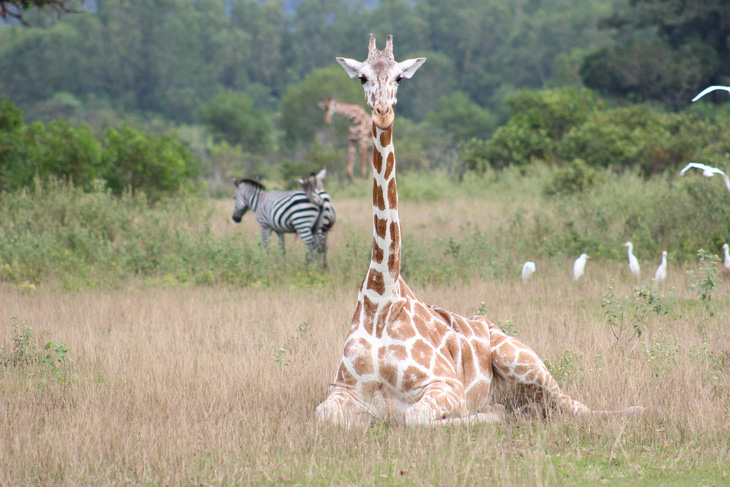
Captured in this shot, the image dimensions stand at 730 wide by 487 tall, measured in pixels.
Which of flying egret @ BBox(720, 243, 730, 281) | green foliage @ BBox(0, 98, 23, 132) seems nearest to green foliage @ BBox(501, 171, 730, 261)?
flying egret @ BBox(720, 243, 730, 281)

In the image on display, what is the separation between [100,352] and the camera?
624cm

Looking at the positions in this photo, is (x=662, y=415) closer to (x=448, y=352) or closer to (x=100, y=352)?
(x=448, y=352)

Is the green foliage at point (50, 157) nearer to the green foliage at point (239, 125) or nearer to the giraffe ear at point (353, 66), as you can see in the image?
the giraffe ear at point (353, 66)

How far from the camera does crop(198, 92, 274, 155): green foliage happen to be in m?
43.8

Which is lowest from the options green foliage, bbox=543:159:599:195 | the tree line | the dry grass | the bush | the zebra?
the dry grass

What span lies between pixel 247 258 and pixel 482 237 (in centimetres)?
335

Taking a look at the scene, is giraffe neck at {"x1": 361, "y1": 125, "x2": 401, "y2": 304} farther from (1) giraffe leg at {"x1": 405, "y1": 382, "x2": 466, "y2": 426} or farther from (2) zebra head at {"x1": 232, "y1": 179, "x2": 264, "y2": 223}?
(2) zebra head at {"x1": 232, "y1": 179, "x2": 264, "y2": 223}

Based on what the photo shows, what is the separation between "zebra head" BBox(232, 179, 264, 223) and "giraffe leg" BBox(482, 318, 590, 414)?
795 cm

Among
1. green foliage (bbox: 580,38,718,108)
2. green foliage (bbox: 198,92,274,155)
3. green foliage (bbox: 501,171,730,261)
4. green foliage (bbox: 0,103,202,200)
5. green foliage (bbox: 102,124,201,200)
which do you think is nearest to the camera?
green foliage (bbox: 501,171,730,261)

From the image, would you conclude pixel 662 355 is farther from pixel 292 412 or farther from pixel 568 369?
pixel 292 412

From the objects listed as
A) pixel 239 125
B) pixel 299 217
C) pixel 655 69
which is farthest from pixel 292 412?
pixel 239 125

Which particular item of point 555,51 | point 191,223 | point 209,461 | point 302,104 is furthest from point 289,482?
point 555,51

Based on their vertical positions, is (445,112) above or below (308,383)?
above

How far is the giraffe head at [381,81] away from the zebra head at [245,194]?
8154mm
